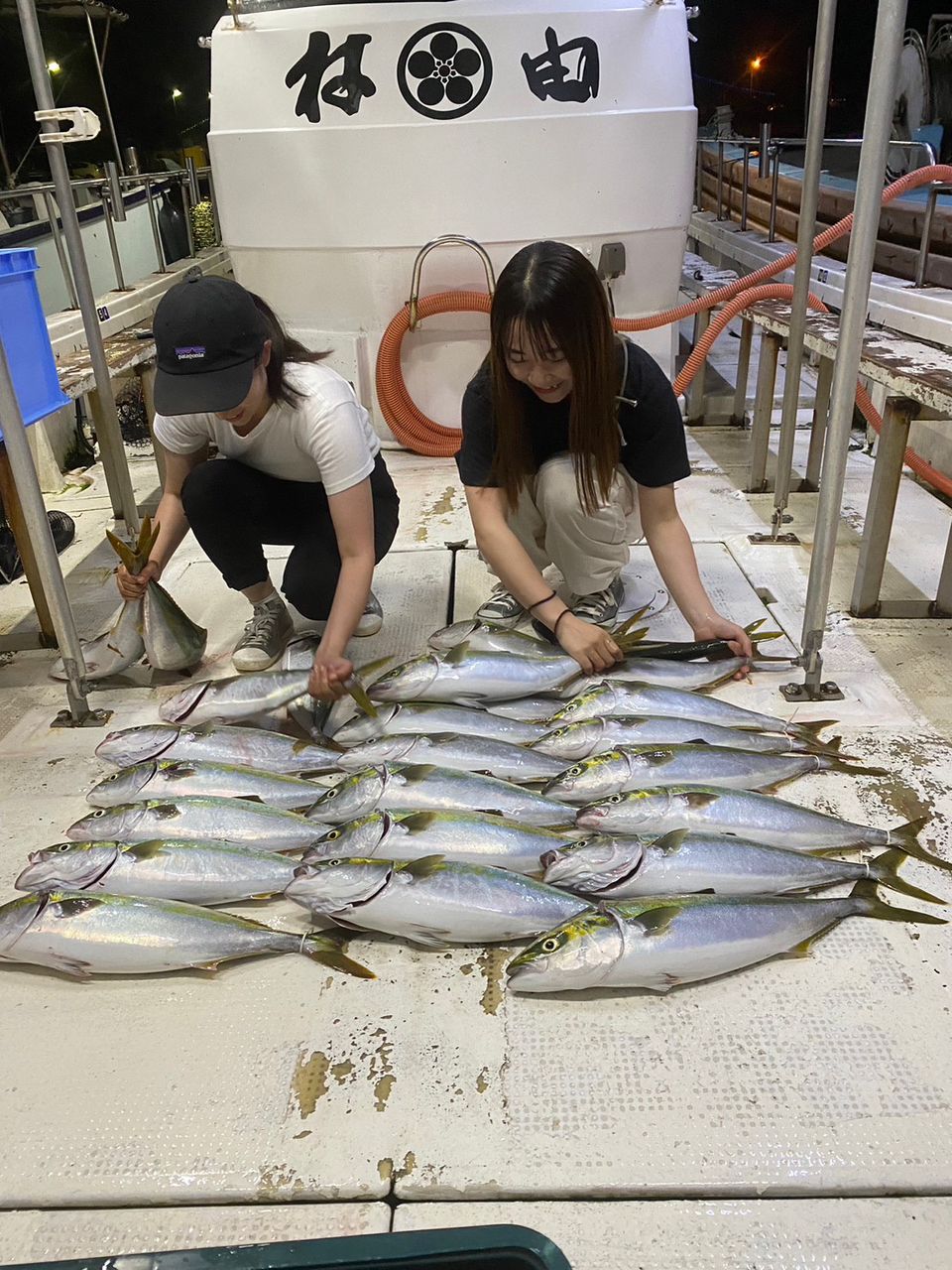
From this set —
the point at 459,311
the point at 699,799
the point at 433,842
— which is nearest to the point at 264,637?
the point at 433,842

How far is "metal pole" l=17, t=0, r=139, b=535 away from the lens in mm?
2492

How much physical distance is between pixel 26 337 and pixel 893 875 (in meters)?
2.63

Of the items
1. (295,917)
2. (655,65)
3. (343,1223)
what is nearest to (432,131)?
(655,65)

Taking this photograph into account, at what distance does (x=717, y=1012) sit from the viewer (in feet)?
5.04

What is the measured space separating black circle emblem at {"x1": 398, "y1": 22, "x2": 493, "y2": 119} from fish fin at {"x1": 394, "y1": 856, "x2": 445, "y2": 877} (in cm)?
349

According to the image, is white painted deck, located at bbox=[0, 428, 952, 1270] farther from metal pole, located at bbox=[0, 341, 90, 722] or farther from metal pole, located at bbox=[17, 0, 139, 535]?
metal pole, located at bbox=[17, 0, 139, 535]

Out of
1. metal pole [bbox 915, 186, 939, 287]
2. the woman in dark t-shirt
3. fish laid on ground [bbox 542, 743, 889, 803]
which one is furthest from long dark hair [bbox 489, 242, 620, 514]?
metal pole [bbox 915, 186, 939, 287]

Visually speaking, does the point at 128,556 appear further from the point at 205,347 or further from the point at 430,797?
the point at 430,797

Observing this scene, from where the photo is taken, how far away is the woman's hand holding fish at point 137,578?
247cm

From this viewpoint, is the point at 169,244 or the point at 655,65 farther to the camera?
the point at 169,244

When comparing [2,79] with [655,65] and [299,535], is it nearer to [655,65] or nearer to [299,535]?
[655,65]

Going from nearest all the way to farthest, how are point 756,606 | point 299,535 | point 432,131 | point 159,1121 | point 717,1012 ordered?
point 159,1121
point 717,1012
point 299,535
point 756,606
point 432,131

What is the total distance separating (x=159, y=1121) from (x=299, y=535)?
1667mm

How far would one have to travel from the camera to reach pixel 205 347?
1965mm
